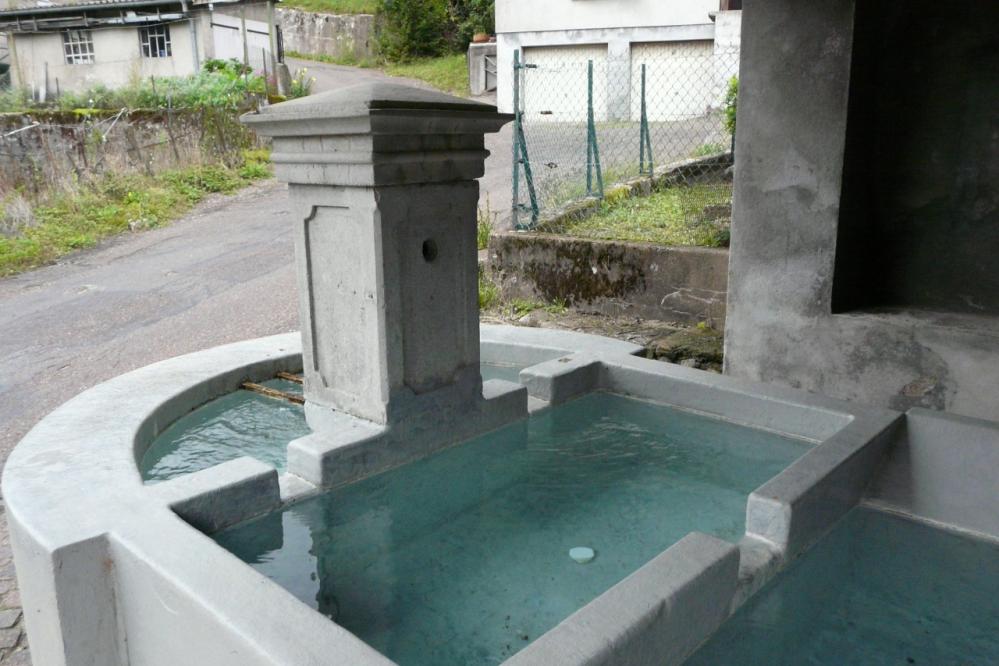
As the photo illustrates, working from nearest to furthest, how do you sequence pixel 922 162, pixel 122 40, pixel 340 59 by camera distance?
pixel 922 162, pixel 122 40, pixel 340 59

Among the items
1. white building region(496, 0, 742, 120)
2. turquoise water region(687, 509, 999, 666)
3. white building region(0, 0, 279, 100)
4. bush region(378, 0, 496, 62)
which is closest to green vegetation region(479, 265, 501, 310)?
turquoise water region(687, 509, 999, 666)

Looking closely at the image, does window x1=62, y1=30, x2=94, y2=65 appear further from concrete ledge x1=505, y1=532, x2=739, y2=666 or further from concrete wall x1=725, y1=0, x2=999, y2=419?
concrete ledge x1=505, y1=532, x2=739, y2=666

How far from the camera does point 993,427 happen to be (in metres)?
3.62

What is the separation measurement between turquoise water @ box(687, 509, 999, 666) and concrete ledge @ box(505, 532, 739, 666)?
0.17 m

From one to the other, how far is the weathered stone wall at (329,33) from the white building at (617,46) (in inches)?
484

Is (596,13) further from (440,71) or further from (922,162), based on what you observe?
(922,162)

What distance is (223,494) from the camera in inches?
126

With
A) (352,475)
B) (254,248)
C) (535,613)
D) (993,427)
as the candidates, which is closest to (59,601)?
(352,475)

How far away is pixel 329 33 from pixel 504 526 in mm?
33227

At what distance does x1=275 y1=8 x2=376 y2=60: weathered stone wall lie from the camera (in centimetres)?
3200

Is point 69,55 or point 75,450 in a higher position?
point 69,55

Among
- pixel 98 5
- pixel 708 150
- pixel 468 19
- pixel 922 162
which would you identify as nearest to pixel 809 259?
pixel 922 162

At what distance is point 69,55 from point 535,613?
2441cm

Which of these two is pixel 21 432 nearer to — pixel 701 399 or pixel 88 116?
pixel 701 399
